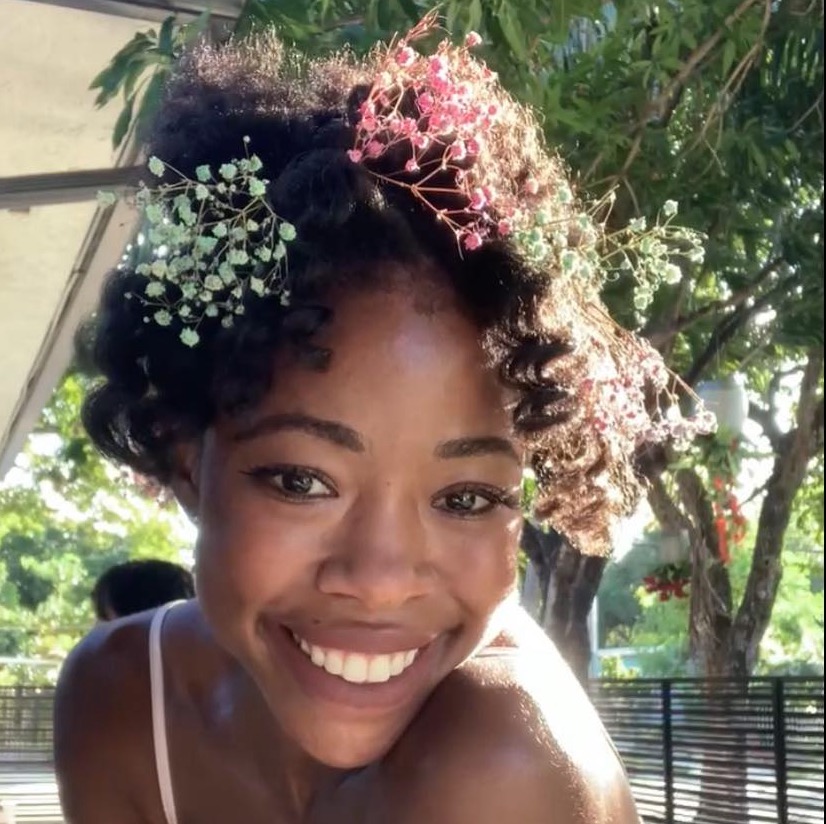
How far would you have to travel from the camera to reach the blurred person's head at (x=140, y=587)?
4.52 m

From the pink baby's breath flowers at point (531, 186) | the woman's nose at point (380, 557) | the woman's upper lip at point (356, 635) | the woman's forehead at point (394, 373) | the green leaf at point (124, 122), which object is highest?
the green leaf at point (124, 122)

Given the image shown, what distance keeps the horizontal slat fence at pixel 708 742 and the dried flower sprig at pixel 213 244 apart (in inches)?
197

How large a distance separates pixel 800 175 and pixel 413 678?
14.8ft

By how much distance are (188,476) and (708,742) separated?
632 centimetres

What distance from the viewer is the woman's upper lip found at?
1.65 meters

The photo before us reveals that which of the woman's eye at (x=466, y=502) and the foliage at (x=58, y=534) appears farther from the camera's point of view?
the foliage at (x=58, y=534)

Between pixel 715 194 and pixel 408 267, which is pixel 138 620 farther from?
pixel 715 194

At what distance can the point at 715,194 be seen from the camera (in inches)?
203

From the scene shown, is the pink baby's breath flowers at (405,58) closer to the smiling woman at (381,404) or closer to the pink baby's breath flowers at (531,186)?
the smiling woman at (381,404)

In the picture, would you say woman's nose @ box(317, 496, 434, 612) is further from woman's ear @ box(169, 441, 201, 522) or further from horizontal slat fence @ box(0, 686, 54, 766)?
horizontal slat fence @ box(0, 686, 54, 766)

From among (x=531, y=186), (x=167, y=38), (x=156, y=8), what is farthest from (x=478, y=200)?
(x=156, y=8)

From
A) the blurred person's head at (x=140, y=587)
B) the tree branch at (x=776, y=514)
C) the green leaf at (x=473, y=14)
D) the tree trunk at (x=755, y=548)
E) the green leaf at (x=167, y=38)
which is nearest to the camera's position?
the green leaf at (x=167, y=38)

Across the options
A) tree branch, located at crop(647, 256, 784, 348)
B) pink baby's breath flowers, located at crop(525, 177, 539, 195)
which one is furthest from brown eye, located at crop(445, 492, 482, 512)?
tree branch, located at crop(647, 256, 784, 348)

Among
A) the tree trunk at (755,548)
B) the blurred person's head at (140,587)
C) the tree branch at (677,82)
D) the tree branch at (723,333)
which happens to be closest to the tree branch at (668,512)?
the tree trunk at (755,548)
